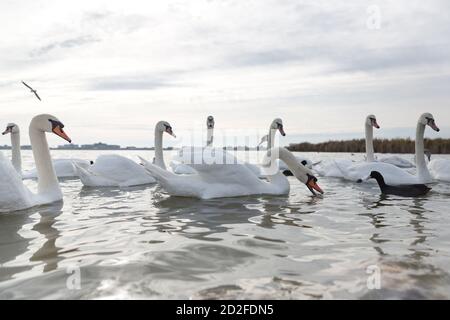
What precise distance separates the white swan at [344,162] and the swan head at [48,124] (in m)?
8.06

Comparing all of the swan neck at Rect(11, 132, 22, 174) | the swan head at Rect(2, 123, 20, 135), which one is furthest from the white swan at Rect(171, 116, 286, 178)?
the swan head at Rect(2, 123, 20, 135)

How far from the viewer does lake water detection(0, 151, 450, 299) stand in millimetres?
2926

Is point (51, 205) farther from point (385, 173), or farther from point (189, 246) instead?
point (385, 173)

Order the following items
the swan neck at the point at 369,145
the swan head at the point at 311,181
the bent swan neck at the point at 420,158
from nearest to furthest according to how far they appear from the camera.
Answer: the swan head at the point at 311,181
the bent swan neck at the point at 420,158
the swan neck at the point at 369,145

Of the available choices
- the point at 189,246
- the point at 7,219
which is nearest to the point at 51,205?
the point at 7,219

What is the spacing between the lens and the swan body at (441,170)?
11.5 m

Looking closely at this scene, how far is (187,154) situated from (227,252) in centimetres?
362

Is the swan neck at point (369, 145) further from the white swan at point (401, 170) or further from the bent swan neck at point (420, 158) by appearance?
the bent swan neck at point (420, 158)

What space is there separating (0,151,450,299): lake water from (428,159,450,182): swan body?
5242 mm

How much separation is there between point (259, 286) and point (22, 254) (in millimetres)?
2239

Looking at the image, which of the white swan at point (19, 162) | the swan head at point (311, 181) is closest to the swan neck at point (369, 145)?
the swan head at point (311, 181)
